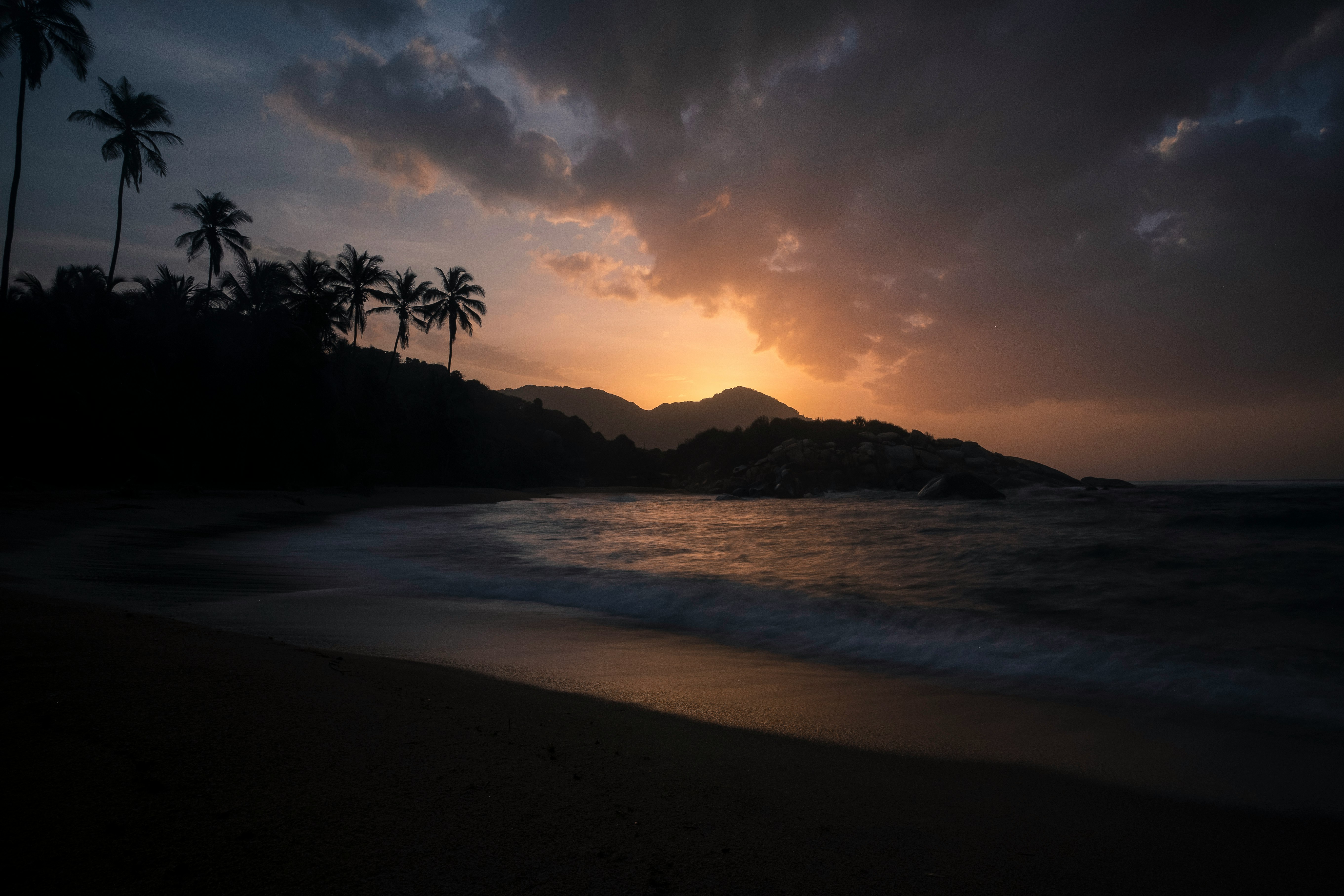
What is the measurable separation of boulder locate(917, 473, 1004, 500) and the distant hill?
228 feet

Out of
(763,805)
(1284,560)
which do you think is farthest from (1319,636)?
(763,805)

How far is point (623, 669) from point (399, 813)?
7.11 feet

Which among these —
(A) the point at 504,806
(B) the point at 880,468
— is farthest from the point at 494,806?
(B) the point at 880,468

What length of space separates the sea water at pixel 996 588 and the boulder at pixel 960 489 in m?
6.13

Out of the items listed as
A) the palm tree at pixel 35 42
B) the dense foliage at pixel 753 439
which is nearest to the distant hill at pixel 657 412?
the dense foliage at pixel 753 439

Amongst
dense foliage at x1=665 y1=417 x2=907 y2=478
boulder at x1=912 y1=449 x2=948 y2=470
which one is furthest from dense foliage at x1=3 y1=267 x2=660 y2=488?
boulder at x1=912 y1=449 x2=948 y2=470

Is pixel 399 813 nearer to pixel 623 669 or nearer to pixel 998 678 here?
pixel 623 669

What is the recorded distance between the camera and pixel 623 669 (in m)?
3.54

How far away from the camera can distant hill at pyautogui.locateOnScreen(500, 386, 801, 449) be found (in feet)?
310

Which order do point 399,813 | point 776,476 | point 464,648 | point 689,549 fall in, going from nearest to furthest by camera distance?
point 399,813
point 464,648
point 689,549
point 776,476

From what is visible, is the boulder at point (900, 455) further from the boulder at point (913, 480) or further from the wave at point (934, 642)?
the wave at point (934, 642)

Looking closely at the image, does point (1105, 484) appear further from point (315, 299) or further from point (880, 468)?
point (315, 299)

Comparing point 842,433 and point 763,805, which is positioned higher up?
point 842,433

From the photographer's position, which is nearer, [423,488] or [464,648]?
[464,648]
